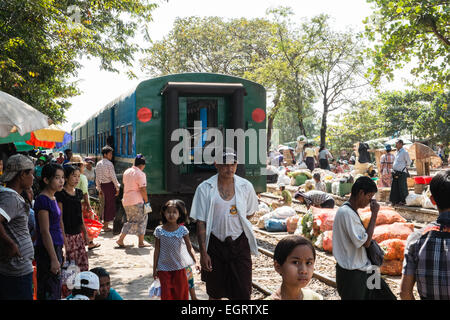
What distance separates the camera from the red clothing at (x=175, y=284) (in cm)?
493

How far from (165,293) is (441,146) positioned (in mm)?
31814

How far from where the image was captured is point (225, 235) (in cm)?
451

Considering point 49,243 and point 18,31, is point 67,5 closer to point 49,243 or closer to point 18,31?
point 18,31

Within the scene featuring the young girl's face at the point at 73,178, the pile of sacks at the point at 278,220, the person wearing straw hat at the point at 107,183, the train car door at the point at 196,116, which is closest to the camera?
the young girl's face at the point at 73,178

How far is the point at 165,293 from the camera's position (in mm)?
4887

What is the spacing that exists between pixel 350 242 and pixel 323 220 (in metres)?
4.76

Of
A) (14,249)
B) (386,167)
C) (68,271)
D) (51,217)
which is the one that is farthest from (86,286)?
(386,167)

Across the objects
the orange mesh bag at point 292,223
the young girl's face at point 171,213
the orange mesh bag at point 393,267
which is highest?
the young girl's face at point 171,213

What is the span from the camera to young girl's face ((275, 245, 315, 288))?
2955mm

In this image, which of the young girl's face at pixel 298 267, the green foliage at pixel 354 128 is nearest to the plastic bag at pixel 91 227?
the young girl's face at pixel 298 267

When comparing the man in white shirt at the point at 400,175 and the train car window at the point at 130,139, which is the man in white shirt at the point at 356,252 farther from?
the man in white shirt at the point at 400,175

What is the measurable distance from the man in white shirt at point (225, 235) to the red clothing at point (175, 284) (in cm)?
46

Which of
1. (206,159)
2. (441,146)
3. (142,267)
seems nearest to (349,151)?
(441,146)
